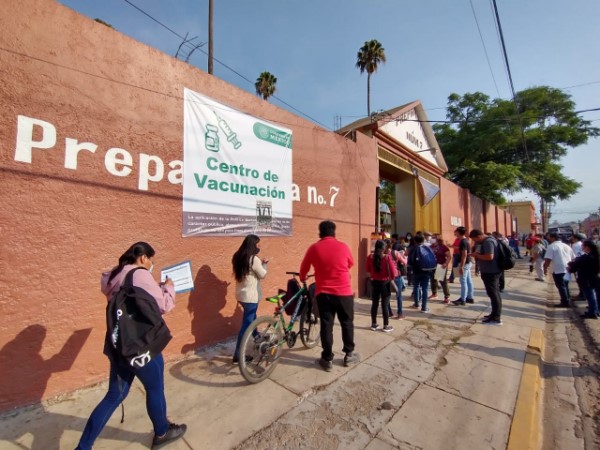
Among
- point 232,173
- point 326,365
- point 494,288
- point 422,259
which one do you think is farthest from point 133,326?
point 494,288

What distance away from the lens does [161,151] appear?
11.9ft

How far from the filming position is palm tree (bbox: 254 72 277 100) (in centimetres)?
2078

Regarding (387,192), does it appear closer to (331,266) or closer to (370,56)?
(370,56)

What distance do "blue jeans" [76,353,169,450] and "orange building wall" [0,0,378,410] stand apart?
124 cm

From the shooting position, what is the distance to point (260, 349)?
3176 millimetres

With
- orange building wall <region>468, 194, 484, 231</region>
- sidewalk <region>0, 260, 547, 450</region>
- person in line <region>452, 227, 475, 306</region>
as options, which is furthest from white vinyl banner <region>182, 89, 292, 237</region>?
orange building wall <region>468, 194, 484, 231</region>

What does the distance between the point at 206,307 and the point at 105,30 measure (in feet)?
11.6

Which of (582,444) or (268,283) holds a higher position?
(268,283)

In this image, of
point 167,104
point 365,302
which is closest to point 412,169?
point 365,302

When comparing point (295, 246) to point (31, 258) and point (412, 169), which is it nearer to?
point (31, 258)

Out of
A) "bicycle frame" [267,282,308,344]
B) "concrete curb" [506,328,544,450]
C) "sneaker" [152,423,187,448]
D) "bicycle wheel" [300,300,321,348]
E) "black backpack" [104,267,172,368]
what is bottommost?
"concrete curb" [506,328,544,450]

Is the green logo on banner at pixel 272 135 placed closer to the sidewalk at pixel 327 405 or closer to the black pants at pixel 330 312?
the black pants at pixel 330 312

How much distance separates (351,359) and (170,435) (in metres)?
2.14

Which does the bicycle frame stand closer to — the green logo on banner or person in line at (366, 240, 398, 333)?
person in line at (366, 240, 398, 333)
